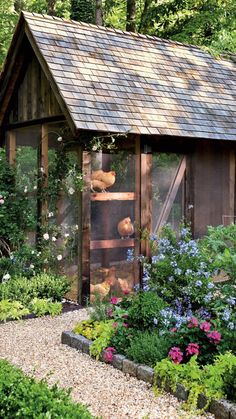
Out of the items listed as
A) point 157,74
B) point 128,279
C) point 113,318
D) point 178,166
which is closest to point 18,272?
point 128,279

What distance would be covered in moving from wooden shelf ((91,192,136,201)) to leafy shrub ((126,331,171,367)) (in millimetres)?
3069

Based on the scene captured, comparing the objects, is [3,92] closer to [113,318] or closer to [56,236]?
[56,236]

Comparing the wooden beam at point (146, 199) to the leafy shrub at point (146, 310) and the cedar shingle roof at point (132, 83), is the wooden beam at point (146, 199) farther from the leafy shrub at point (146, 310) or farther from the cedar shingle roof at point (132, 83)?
the leafy shrub at point (146, 310)

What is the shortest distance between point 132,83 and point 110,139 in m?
1.31

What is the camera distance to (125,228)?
8281mm

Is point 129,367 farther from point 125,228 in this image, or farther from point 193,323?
point 125,228

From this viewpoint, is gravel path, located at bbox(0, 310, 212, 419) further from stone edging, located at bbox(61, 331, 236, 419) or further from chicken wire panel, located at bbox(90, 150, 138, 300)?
chicken wire panel, located at bbox(90, 150, 138, 300)

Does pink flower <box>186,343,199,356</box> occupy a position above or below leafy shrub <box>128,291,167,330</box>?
below

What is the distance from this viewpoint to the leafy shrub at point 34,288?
7.54 m

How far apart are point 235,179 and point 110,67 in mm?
3169

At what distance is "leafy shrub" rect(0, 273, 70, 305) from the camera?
7.54 m

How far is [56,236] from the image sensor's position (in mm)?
8422

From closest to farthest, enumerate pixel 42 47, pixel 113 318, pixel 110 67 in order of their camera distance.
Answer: pixel 113 318 → pixel 42 47 → pixel 110 67

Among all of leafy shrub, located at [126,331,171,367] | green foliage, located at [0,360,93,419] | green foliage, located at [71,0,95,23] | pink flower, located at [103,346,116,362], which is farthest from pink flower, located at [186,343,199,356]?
green foliage, located at [71,0,95,23]
